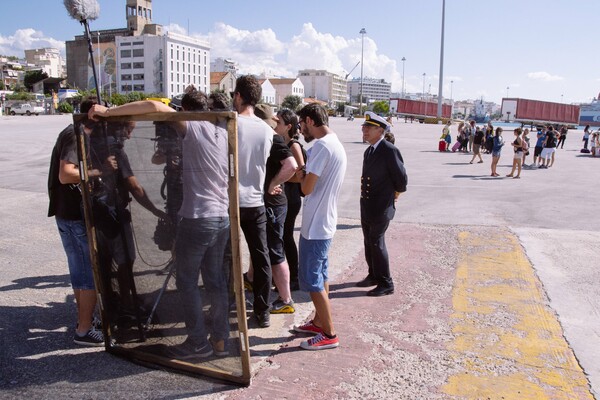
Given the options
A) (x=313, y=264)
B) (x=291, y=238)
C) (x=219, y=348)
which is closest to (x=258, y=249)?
(x=313, y=264)

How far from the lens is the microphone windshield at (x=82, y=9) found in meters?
4.03

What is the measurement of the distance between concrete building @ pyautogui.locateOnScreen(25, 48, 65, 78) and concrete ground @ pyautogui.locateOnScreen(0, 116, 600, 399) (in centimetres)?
17221

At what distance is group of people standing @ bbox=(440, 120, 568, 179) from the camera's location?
15.7 metres

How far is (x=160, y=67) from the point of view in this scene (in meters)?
120

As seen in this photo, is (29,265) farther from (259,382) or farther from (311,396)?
(311,396)

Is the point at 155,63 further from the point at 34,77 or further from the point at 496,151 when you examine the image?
the point at 496,151

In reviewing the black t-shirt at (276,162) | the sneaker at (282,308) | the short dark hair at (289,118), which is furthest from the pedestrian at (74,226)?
the short dark hair at (289,118)

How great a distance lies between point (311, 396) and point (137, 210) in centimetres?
169

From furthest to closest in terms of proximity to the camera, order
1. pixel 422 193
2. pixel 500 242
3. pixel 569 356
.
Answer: pixel 422 193 < pixel 500 242 < pixel 569 356

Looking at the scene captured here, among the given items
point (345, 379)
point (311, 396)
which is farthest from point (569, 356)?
point (311, 396)

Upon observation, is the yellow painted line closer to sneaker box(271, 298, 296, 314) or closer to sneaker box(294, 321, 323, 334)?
sneaker box(294, 321, 323, 334)

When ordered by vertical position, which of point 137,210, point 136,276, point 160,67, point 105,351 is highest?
point 160,67

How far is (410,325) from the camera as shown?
446 cm

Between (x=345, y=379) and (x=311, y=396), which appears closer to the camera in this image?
(x=311, y=396)
